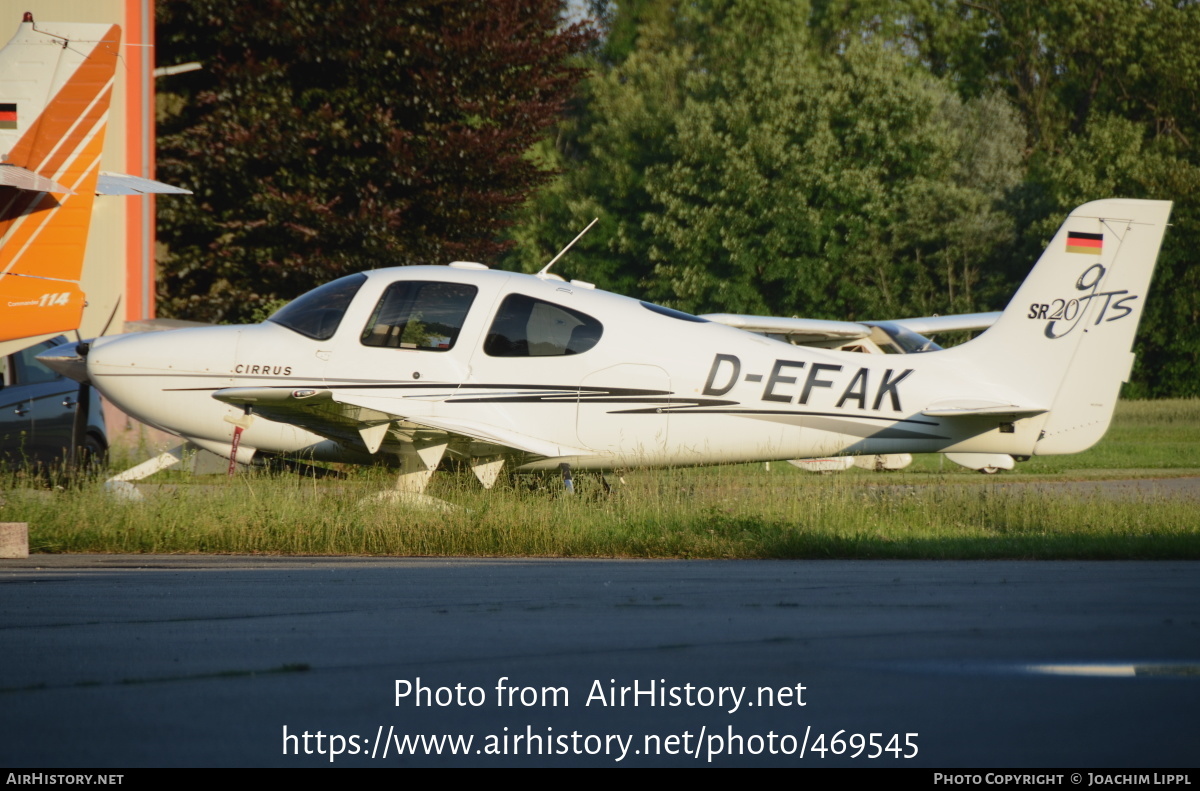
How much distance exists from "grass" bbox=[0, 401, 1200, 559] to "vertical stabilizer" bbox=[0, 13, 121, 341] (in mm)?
1408

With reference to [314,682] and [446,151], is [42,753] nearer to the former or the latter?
[314,682]

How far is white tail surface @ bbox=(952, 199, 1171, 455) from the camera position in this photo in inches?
407

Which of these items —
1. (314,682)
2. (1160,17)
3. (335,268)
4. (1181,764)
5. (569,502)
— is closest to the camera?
(1181,764)

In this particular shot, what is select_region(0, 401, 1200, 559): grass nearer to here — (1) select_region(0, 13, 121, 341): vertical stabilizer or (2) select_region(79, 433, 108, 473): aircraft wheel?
(1) select_region(0, 13, 121, 341): vertical stabilizer

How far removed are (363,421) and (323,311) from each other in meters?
Answer: 1.30

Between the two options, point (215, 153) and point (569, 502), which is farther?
point (215, 153)

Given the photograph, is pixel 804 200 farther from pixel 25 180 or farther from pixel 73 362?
pixel 25 180

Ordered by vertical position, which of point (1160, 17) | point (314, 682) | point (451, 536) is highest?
point (1160, 17)

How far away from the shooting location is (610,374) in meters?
10.1

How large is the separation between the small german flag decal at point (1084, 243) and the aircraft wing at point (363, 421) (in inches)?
174

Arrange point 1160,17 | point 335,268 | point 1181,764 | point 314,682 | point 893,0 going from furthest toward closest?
point 893,0
point 1160,17
point 335,268
point 314,682
point 1181,764

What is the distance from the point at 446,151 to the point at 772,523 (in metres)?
10.9

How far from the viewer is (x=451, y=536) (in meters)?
8.58

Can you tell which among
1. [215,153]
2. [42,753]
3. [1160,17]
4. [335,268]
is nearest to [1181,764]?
[42,753]
